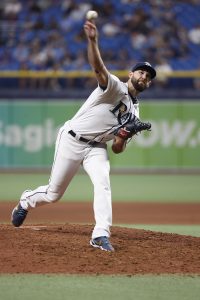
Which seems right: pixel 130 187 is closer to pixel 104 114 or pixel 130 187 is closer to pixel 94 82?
pixel 94 82

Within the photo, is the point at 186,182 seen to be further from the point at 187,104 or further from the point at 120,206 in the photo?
the point at 120,206

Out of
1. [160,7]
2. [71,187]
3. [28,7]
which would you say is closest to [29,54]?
[28,7]

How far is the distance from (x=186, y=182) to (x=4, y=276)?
9.45m

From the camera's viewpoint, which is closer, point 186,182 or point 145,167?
point 186,182

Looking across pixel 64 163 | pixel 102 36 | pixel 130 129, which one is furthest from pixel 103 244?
pixel 102 36

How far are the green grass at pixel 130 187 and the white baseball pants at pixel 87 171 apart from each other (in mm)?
4766

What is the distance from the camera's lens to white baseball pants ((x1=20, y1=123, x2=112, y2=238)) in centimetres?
634

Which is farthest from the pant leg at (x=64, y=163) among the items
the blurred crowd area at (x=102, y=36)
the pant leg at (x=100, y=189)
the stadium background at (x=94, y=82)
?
the blurred crowd area at (x=102, y=36)

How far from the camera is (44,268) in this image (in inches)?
224

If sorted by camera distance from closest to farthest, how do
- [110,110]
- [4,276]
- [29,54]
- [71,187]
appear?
[4,276], [110,110], [71,187], [29,54]

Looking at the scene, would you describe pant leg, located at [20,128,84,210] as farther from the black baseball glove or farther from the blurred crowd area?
the blurred crowd area

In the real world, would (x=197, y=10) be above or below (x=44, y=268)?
above

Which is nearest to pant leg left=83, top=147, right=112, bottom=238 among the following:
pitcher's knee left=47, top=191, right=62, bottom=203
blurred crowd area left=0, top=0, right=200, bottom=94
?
pitcher's knee left=47, top=191, right=62, bottom=203

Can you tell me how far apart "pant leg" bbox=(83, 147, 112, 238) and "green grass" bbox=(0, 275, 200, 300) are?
896 mm
